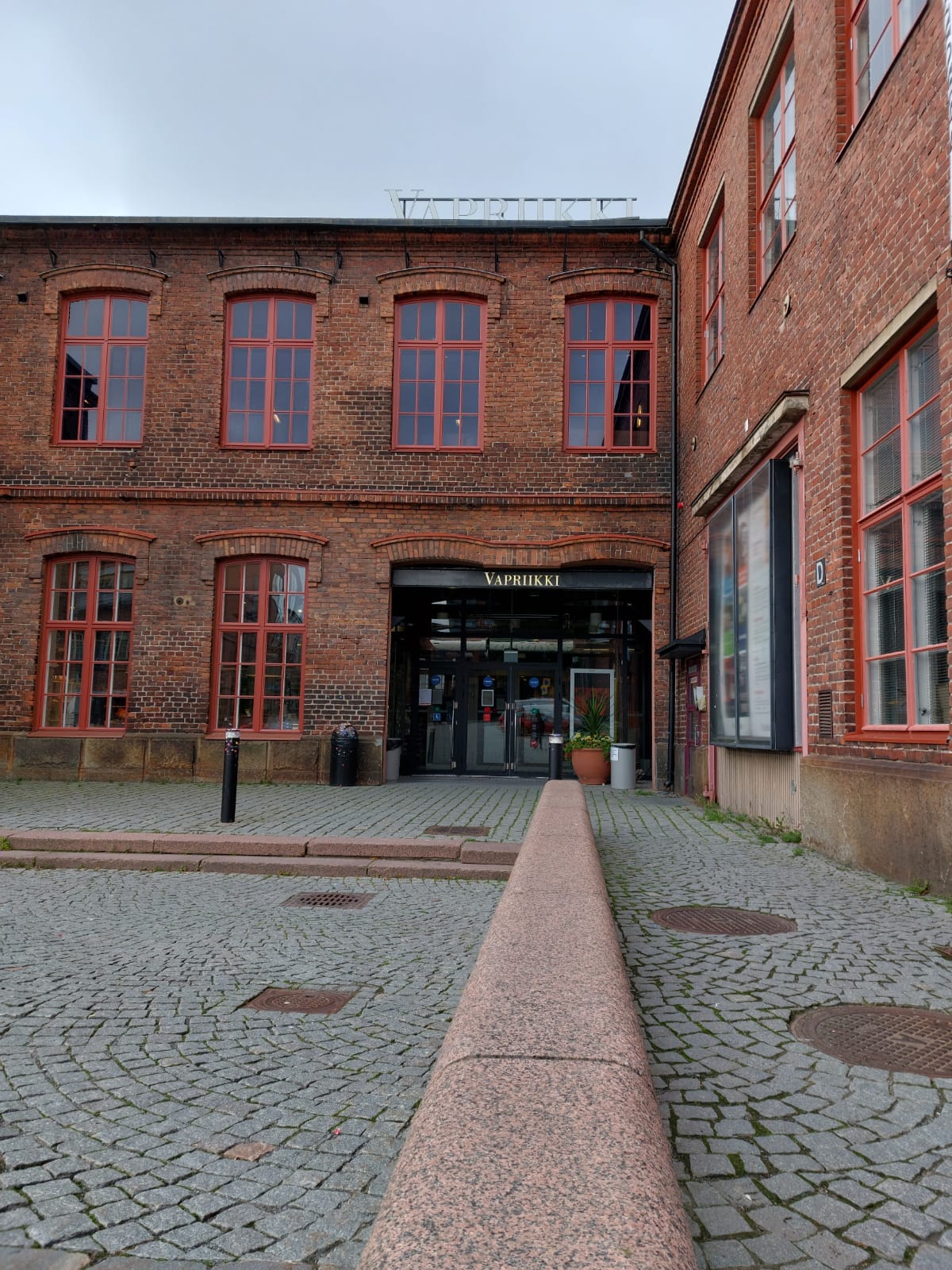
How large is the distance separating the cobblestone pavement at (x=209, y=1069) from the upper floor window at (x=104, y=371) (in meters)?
11.1

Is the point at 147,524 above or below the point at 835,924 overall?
above

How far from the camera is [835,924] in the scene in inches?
201

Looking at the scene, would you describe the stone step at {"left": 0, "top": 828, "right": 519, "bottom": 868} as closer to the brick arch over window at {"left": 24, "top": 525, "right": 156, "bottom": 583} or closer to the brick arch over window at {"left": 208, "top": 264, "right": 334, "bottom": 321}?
the brick arch over window at {"left": 24, "top": 525, "right": 156, "bottom": 583}

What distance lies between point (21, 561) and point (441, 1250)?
15.6m

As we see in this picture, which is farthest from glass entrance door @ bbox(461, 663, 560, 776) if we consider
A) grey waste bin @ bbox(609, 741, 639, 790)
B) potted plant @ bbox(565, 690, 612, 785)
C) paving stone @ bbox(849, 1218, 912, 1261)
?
paving stone @ bbox(849, 1218, 912, 1261)

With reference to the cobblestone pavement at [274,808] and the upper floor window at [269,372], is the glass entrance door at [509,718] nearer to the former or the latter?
the cobblestone pavement at [274,808]

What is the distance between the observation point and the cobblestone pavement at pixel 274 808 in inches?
358

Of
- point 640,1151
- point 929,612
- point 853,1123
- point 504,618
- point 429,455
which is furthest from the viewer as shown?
point 504,618

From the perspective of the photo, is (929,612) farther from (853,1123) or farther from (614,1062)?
(614,1062)

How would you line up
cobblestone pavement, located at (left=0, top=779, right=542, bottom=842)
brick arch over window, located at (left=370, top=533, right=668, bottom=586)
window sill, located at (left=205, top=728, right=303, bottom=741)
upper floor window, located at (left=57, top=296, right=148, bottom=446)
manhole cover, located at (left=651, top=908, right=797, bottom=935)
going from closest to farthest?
manhole cover, located at (left=651, top=908, right=797, bottom=935)
cobblestone pavement, located at (left=0, top=779, right=542, bottom=842)
window sill, located at (left=205, top=728, right=303, bottom=741)
brick arch over window, located at (left=370, top=533, right=668, bottom=586)
upper floor window, located at (left=57, top=296, right=148, bottom=446)

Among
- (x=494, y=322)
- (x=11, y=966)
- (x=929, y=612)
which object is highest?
(x=494, y=322)

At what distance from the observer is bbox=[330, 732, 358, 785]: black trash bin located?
14.0 metres

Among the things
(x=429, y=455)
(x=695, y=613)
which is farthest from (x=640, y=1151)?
(x=429, y=455)

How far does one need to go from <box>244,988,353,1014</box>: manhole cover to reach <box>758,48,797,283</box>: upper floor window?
26.9 ft
